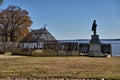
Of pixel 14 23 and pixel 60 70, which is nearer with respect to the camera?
pixel 60 70

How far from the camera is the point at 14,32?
49.5 m

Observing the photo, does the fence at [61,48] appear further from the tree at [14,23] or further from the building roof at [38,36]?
the tree at [14,23]

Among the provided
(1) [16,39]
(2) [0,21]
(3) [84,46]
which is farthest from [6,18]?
(3) [84,46]

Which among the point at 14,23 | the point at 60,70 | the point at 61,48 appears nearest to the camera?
the point at 60,70

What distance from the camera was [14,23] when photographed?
4938 cm

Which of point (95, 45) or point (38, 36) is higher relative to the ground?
point (38, 36)

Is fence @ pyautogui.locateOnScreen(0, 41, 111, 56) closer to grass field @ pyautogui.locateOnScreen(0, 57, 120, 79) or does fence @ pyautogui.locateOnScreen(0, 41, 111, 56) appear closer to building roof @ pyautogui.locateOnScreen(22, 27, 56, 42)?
building roof @ pyautogui.locateOnScreen(22, 27, 56, 42)

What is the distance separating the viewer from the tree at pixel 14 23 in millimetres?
49062

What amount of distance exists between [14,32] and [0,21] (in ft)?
11.4

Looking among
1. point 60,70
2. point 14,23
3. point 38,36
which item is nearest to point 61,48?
point 38,36

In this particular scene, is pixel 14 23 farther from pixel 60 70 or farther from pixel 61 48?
pixel 60 70

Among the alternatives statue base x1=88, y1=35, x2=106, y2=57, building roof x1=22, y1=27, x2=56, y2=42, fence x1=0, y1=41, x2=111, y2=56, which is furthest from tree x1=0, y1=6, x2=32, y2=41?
statue base x1=88, y1=35, x2=106, y2=57

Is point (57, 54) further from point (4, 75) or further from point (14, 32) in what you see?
point (14, 32)

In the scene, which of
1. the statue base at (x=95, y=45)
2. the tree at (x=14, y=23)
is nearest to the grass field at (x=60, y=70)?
the statue base at (x=95, y=45)
